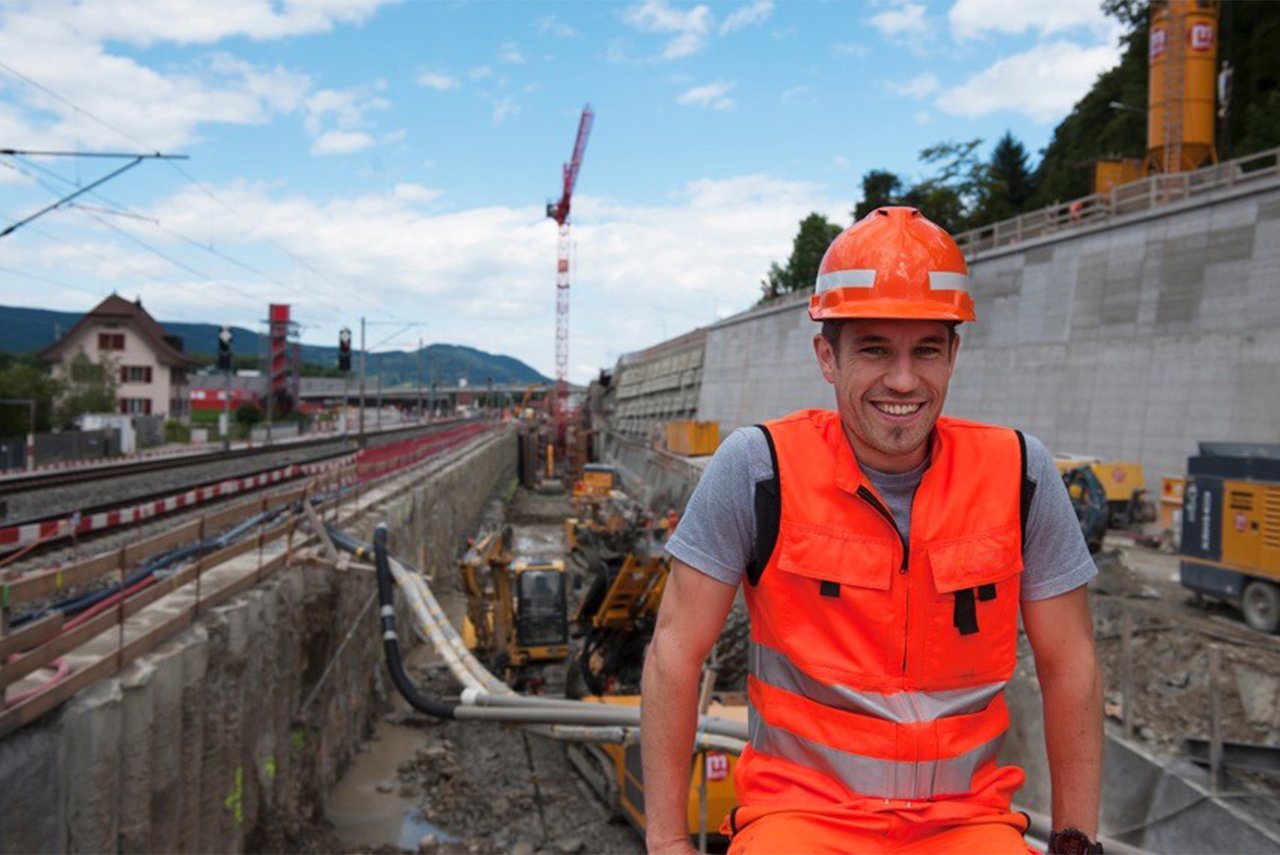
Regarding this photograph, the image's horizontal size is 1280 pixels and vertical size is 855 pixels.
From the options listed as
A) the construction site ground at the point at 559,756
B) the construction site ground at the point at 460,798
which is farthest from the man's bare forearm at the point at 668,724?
the construction site ground at the point at 460,798

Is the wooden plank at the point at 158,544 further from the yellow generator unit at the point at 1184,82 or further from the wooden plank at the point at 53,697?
the yellow generator unit at the point at 1184,82

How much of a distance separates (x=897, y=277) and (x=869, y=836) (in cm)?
117

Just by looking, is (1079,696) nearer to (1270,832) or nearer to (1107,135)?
(1270,832)

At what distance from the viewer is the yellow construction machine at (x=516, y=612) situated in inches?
570

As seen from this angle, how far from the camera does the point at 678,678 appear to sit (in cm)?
213

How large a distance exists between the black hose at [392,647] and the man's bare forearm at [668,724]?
3.48 metres

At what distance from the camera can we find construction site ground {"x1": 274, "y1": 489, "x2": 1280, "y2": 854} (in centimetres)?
954

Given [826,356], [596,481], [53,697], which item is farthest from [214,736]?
[596,481]

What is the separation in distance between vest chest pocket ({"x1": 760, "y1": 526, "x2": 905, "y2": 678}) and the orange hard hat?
50 centimetres

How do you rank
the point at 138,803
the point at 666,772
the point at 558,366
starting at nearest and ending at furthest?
the point at 666,772, the point at 138,803, the point at 558,366

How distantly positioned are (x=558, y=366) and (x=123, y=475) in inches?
3434

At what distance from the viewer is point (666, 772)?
2.12 m

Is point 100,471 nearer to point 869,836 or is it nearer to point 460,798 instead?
point 460,798

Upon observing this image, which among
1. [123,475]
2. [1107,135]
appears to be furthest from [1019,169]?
[123,475]
